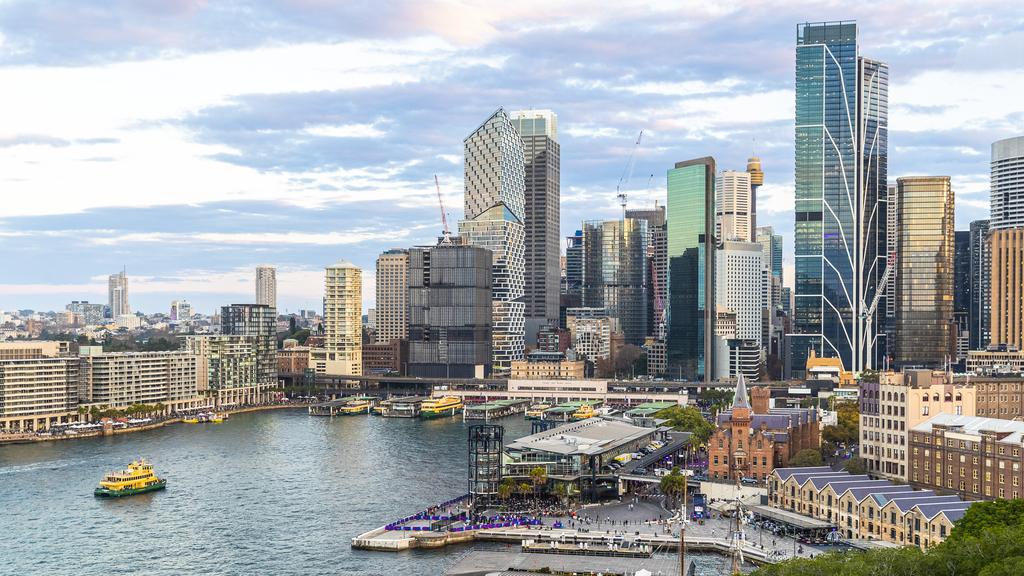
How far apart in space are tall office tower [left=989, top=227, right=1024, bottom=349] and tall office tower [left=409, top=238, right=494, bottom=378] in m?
83.6

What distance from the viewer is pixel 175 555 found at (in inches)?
2361

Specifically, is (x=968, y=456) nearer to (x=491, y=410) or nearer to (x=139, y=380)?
(x=491, y=410)

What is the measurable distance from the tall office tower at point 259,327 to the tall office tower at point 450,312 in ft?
80.9

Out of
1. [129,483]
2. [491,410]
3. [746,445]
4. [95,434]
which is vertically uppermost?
[746,445]

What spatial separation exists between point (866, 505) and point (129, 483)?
50.9m

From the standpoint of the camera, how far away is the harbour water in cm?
5884

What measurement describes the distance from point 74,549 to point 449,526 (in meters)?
21.3

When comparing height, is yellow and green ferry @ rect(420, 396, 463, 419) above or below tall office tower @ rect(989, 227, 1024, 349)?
below

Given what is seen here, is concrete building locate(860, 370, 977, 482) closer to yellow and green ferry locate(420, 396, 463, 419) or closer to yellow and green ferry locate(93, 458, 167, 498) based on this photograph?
yellow and green ferry locate(93, 458, 167, 498)

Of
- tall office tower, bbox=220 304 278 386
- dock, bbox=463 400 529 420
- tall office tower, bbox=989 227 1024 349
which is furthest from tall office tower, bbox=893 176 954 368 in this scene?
tall office tower, bbox=220 304 278 386

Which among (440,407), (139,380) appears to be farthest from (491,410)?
(139,380)

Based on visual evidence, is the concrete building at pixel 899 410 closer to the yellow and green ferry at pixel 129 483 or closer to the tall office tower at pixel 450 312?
the yellow and green ferry at pixel 129 483

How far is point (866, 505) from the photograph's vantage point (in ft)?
198

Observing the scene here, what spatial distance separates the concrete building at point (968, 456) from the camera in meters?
61.8
